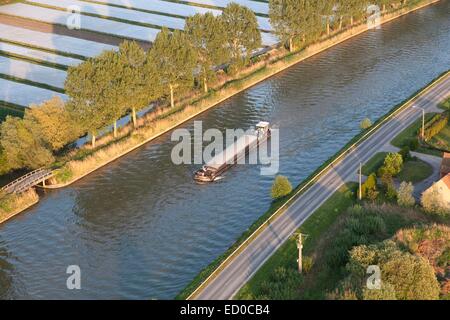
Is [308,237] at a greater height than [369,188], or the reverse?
[369,188]

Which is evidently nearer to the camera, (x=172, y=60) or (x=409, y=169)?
(x=409, y=169)

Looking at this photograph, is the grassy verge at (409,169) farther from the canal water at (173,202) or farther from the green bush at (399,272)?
the green bush at (399,272)

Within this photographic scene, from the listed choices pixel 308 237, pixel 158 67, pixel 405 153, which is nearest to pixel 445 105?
pixel 405 153

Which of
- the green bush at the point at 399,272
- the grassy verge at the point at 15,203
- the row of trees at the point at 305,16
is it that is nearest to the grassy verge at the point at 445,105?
the row of trees at the point at 305,16

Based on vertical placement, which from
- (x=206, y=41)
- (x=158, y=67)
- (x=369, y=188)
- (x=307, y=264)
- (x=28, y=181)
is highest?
(x=206, y=41)

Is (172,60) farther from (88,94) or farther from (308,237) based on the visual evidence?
(308,237)
